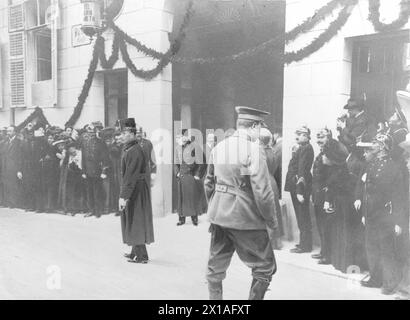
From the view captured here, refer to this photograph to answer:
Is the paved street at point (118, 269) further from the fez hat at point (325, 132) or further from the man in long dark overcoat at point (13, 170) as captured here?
the fez hat at point (325, 132)

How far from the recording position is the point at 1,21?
4.38 metres

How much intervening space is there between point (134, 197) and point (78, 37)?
1.93 metres

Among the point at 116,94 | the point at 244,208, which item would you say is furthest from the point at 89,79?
the point at 244,208

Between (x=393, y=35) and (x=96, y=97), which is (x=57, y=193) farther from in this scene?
(x=393, y=35)

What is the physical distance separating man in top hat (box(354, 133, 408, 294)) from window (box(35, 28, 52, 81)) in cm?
363

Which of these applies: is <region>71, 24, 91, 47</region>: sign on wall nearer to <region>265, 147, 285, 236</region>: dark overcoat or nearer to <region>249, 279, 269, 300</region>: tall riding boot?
<region>265, 147, 285, 236</region>: dark overcoat

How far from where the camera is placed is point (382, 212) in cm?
329

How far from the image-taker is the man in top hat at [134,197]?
3.93m

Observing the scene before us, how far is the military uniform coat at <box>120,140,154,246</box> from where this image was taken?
3932 mm

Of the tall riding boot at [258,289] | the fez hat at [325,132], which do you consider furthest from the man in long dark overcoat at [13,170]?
the fez hat at [325,132]

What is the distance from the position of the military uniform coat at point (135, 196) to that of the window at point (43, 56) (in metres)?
1.56

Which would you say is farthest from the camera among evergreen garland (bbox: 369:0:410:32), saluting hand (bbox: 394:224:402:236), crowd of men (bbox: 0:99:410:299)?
evergreen garland (bbox: 369:0:410:32)

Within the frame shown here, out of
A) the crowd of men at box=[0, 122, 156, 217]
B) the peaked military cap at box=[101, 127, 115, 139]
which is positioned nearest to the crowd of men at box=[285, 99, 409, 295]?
the crowd of men at box=[0, 122, 156, 217]

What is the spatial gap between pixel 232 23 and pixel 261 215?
248 centimetres
